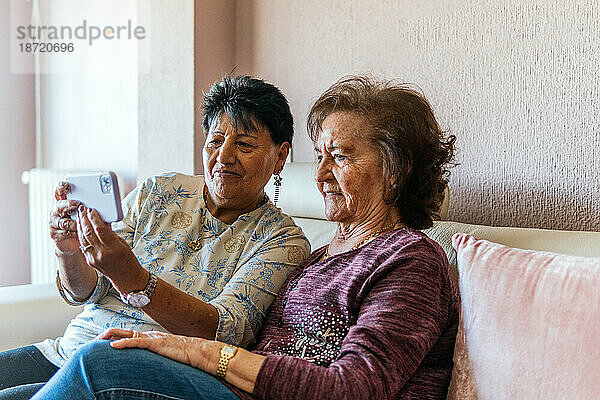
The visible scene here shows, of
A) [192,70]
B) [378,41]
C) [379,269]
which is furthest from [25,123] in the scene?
[379,269]

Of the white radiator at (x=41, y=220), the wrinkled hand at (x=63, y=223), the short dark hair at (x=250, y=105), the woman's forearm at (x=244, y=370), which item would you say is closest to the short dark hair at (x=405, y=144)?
the short dark hair at (x=250, y=105)

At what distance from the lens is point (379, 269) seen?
120 cm

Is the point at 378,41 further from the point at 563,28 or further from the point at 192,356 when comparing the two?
the point at 192,356

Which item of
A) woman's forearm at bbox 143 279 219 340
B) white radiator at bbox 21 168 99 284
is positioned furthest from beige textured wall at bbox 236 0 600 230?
white radiator at bbox 21 168 99 284

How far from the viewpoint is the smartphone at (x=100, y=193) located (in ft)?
4.21

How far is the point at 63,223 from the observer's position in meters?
1.41

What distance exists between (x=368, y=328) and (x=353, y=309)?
0.39 ft

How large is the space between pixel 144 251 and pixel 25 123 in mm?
2368

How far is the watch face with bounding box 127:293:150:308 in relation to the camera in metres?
1.28

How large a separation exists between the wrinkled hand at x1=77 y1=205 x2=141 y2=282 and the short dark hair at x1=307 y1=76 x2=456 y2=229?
1.68ft

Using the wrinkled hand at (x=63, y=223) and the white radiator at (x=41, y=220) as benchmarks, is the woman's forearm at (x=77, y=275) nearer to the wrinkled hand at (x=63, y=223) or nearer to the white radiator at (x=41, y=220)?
the wrinkled hand at (x=63, y=223)

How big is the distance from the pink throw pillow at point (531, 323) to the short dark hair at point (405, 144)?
0.65 ft

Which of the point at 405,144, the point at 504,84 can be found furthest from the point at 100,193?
the point at 504,84

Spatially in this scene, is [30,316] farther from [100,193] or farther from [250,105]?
[250,105]
